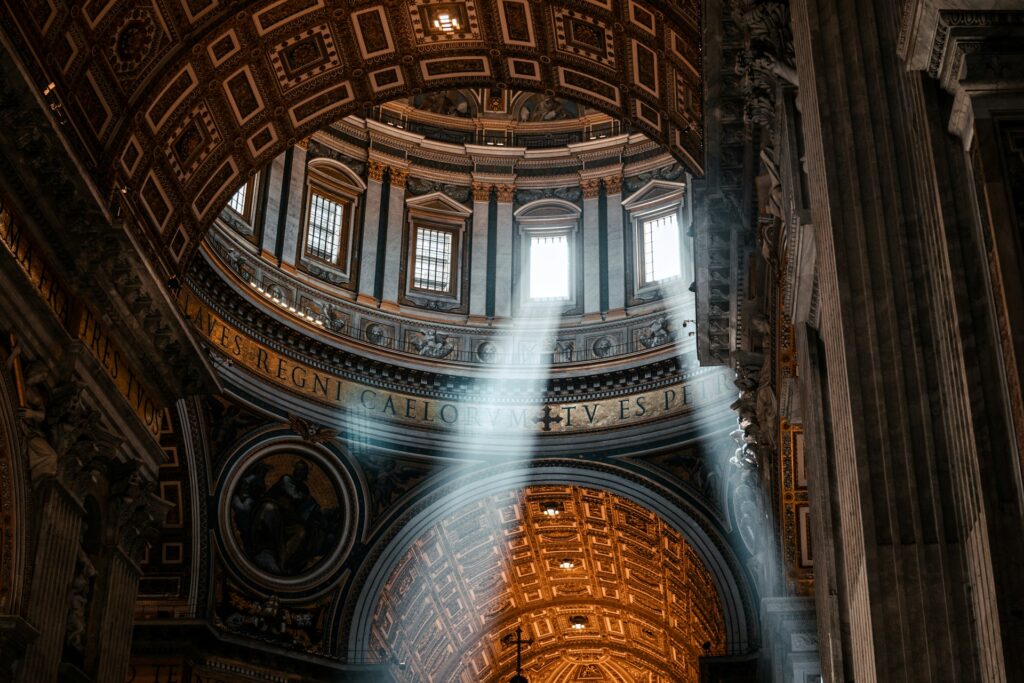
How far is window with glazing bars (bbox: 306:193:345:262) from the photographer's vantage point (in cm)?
2955

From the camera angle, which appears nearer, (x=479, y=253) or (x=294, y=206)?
(x=294, y=206)

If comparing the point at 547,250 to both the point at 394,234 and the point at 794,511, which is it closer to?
the point at 394,234

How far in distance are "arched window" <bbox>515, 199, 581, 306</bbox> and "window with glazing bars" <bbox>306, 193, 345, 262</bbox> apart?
4.27 m

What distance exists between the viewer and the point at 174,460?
2584cm

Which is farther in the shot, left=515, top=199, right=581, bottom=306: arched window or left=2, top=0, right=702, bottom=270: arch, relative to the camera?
left=515, top=199, right=581, bottom=306: arched window

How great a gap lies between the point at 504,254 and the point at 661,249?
3.61 metres

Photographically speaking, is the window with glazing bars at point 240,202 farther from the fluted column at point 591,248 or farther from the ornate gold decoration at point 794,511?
the ornate gold decoration at point 794,511

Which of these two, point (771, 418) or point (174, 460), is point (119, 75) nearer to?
point (771, 418)

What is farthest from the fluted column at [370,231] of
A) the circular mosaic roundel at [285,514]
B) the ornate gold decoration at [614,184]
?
the ornate gold decoration at [614,184]

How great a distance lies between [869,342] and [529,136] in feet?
83.1

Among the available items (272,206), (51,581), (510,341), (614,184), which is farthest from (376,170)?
(51,581)

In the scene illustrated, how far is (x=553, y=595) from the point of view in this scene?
3591cm

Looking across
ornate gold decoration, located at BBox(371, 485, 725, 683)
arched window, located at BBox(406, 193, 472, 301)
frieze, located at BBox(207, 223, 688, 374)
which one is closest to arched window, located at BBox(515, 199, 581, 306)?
frieze, located at BBox(207, 223, 688, 374)

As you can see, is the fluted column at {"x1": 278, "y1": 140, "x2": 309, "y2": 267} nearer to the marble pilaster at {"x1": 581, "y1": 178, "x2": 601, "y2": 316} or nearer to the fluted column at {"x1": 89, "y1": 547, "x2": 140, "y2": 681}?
the marble pilaster at {"x1": 581, "y1": 178, "x2": 601, "y2": 316}
